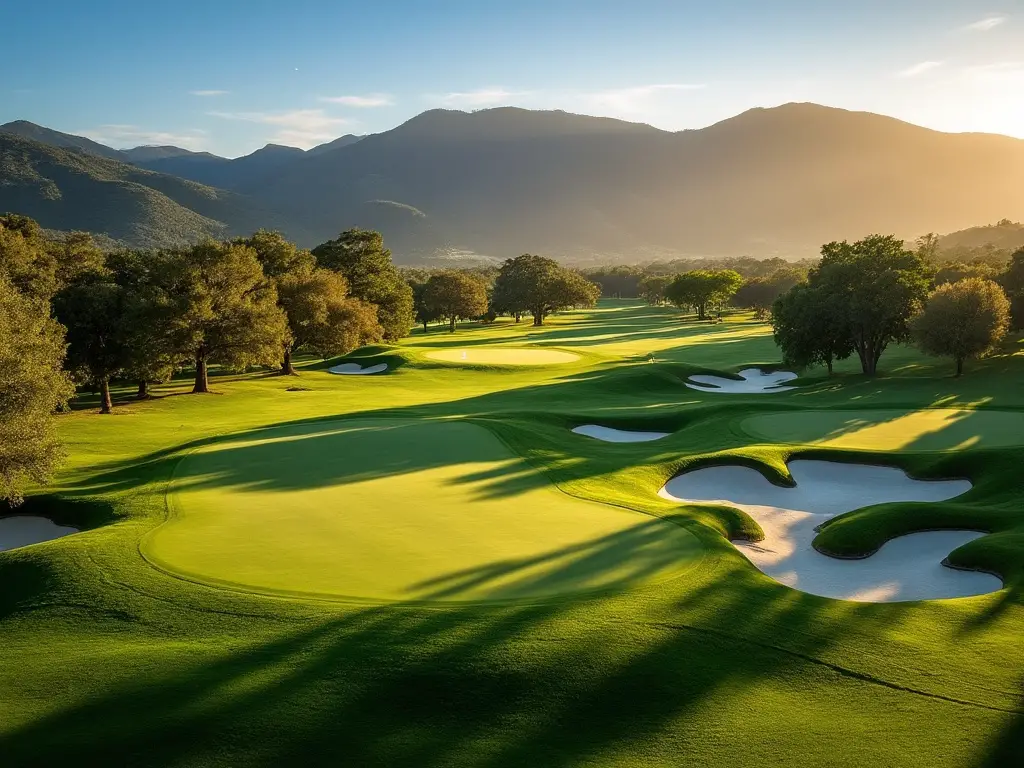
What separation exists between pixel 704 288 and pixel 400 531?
101m

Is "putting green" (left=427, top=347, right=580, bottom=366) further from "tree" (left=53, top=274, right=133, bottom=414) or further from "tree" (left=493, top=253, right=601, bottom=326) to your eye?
"tree" (left=493, top=253, right=601, bottom=326)

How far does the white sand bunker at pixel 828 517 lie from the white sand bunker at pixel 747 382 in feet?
83.3

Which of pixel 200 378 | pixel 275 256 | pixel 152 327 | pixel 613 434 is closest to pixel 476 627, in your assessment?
pixel 613 434

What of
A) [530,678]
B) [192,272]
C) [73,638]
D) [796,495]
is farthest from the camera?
[192,272]

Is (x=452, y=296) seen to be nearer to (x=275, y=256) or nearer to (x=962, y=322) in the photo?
(x=275, y=256)

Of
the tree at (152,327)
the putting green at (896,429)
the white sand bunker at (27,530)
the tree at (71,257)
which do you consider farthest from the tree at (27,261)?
the putting green at (896,429)

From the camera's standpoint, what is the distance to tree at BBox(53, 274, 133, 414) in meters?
38.2

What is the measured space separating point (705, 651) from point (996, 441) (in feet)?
68.0

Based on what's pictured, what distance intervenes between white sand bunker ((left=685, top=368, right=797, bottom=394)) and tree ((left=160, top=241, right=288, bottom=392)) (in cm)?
2907

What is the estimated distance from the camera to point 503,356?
63.7 metres

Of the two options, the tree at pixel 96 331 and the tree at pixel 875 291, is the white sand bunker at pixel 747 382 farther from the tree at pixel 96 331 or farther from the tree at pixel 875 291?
the tree at pixel 96 331

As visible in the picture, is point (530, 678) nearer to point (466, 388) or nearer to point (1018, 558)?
point (1018, 558)

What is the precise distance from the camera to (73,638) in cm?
1169

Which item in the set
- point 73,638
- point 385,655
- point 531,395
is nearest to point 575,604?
point 385,655
